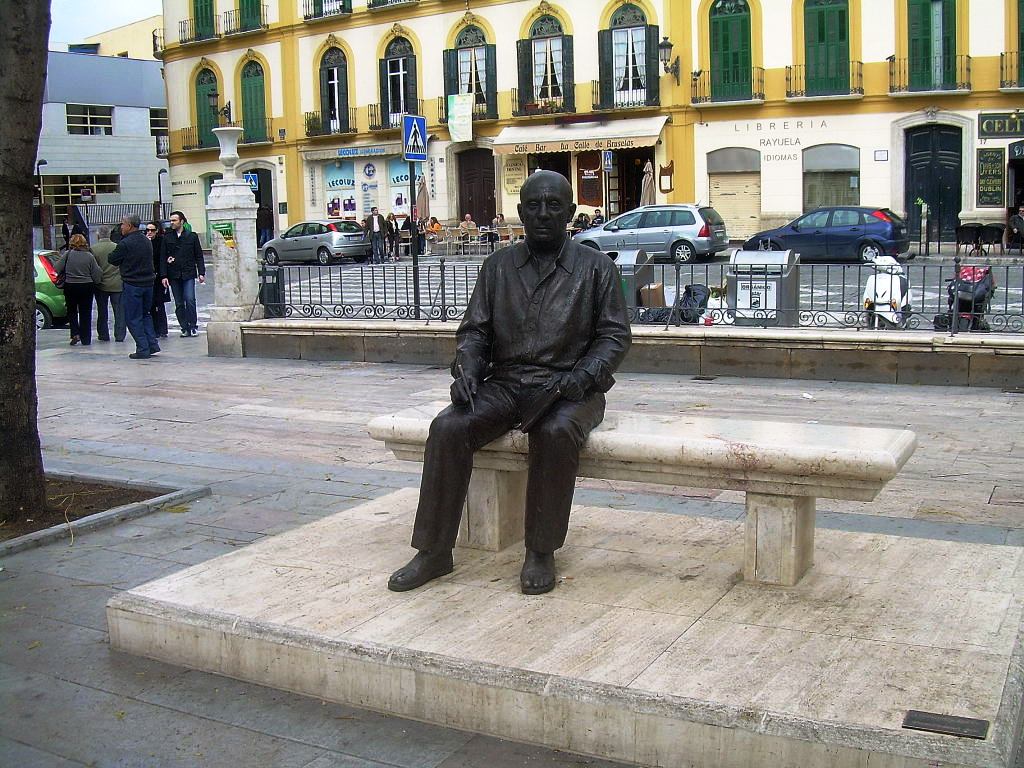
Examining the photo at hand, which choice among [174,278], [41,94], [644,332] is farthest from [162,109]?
[41,94]

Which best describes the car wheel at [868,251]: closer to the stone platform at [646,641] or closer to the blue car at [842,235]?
the blue car at [842,235]

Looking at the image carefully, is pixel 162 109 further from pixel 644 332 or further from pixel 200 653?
pixel 200 653

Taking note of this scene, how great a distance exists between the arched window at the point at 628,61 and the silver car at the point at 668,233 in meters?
8.31

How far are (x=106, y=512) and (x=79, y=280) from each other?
31.8 ft

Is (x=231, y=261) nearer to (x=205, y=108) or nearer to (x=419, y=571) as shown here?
(x=419, y=571)

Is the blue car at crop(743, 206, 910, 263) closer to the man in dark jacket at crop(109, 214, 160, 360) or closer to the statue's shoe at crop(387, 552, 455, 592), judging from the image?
the man in dark jacket at crop(109, 214, 160, 360)

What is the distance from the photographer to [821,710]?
3.66 m

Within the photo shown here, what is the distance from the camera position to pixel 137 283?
14.6 m

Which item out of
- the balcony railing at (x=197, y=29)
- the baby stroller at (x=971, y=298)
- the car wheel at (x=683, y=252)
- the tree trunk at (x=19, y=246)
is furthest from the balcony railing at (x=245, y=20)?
the tree trunk at (x=19, y=246)

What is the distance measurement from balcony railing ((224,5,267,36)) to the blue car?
22.8 meters

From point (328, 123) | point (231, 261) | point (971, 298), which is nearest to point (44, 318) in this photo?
point (231, 261)

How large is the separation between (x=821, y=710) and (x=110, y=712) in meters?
2.48

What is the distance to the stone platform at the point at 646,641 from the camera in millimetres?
3674

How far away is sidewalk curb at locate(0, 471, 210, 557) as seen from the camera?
21.0 feet
